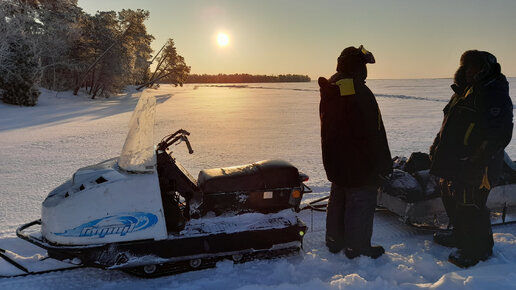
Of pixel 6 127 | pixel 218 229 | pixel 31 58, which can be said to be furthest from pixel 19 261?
pixel 31 58

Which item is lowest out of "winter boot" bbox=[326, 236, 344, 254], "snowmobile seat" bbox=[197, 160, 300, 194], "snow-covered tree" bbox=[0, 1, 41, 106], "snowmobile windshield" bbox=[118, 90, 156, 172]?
"winter boot" bbox=[326, 236, 344, 254]

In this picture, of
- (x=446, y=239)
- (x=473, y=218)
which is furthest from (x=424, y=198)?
(x=473, y=218)

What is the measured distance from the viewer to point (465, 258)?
3.23 metres

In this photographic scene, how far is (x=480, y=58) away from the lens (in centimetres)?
308

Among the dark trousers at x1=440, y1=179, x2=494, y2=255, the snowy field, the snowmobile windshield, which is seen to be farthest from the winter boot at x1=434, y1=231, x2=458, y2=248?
the snowmobile windshield

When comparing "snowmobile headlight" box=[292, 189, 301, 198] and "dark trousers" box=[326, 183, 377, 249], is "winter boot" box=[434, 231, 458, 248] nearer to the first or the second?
"dark trousers" box=[326, 183, 377, 249]

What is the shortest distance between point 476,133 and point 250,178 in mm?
2003

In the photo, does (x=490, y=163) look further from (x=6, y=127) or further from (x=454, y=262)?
(x=6, y=127)

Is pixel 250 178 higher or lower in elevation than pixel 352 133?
lower

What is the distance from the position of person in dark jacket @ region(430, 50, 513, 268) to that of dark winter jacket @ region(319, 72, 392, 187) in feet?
2.01

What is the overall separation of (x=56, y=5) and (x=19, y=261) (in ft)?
104

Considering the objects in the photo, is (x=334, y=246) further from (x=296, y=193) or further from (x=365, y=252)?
(x=296, y=193)

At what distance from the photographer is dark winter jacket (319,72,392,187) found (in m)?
3.13

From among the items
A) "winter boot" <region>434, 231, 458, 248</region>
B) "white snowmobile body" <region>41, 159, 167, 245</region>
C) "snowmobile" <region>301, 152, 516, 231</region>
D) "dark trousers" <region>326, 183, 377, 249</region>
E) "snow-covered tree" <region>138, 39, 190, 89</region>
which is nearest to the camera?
"white snowmobile body" <region>41, 159, 167, 245</region>
